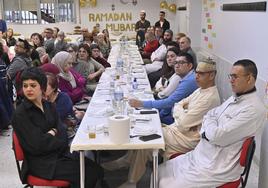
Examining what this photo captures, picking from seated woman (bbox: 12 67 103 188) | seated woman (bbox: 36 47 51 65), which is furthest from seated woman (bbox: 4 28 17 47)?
seated woman (bbox: 12 67 103 188)

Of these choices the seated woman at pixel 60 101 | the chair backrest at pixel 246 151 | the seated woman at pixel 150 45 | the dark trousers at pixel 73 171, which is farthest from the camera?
the seated woman at pixel 150 45

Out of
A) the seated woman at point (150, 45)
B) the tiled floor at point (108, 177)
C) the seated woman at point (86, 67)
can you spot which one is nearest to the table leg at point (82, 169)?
the tiled floor at point (108, 177)

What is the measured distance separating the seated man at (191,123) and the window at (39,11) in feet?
36.8

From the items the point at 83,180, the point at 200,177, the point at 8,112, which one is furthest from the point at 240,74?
the point at 8,112

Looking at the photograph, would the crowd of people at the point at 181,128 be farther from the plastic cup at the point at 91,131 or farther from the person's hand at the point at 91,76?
the person's hand at the point at 91,76

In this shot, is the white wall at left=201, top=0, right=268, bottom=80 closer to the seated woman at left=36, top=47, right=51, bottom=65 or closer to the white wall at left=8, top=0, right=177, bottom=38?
the seated woman at left=36, top=47, right=51, bottom=65

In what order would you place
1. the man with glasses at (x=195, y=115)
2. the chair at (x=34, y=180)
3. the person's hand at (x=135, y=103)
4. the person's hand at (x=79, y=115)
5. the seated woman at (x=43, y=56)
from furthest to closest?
the seated woman at (x=43, y=56)
the person's hand at (x=79, y=115)
the person's hand at (x=135, y=103)
the man with glasses at (x=195, y=115)
the chair at (x=34, y=180)

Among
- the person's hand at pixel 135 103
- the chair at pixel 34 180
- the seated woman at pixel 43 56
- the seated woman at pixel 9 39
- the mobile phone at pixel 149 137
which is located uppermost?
the seated woman at pixel 9 39

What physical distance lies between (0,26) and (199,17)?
562cm

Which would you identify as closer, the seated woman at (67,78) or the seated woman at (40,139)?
the seated woman at (40,139)

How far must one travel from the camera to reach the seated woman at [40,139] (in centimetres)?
244

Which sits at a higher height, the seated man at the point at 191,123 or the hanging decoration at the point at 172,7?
the hanging decoration at the point at 172,7

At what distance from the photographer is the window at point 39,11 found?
44.1 ft

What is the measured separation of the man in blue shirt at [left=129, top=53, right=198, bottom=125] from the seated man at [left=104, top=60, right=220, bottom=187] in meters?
0.40
